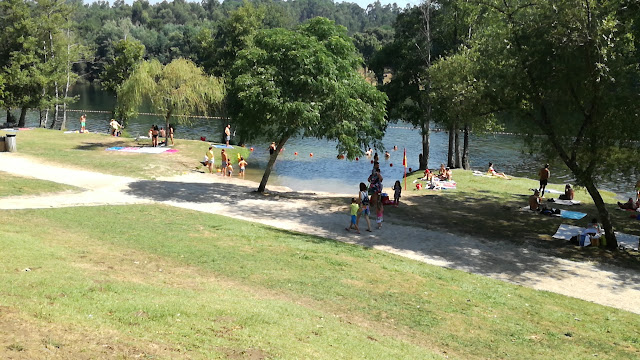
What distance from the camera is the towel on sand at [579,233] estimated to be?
2108cm

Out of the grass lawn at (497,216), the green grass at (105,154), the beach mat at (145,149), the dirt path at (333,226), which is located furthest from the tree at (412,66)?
the beach mat at (145,149)

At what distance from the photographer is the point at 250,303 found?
11.7 m

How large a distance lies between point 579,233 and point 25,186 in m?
23.5

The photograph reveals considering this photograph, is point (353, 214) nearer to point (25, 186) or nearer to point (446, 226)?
point (446, 226)

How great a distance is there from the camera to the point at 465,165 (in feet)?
140

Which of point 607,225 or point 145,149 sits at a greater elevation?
point 145,149

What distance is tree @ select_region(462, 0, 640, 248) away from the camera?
19281 mm

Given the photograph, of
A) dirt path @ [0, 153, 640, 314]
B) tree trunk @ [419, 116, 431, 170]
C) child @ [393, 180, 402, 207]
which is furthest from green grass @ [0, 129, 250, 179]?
tree trunk @ [419, 116, 431, 170]

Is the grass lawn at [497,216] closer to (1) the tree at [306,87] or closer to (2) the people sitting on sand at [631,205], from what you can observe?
(2) the people sitting on sand at [631,205]

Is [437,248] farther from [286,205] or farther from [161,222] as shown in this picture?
[161,222]

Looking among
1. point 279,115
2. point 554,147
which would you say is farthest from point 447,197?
point 279,115

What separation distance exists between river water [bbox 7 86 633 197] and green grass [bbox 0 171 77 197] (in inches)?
420

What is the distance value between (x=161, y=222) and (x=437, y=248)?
32.7 ft

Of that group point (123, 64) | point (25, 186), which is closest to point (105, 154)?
point (25, 186)
